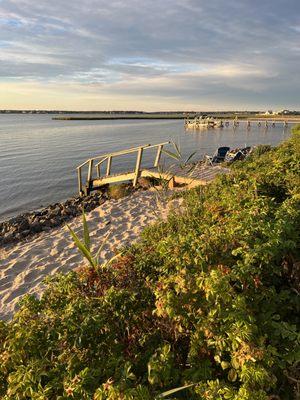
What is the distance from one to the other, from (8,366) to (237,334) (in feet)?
4.74

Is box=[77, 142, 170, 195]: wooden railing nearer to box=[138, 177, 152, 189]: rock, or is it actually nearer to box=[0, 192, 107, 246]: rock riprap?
box=[138, 177, 152, 189]: rock

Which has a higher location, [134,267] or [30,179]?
[134,267]

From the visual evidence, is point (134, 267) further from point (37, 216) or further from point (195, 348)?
point (37, 216)

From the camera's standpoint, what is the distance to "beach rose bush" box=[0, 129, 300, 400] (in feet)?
6.61

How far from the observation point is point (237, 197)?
445cm

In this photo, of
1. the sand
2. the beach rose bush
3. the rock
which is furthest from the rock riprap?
the beach rose bush

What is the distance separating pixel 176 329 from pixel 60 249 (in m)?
6.74

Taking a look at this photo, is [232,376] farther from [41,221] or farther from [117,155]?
[117,155]

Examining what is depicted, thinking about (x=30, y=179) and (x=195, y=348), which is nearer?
(x=195, y=348)

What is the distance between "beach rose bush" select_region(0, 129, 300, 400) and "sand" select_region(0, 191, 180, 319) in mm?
2264

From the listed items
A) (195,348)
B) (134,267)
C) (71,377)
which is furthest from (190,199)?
(71,377)

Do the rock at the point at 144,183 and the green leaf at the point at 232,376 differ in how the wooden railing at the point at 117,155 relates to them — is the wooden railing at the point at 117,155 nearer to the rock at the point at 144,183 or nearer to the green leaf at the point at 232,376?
the rock at the point at 144,183

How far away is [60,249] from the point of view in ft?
28.9

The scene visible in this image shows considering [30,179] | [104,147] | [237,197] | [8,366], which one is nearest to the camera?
[8,366]
